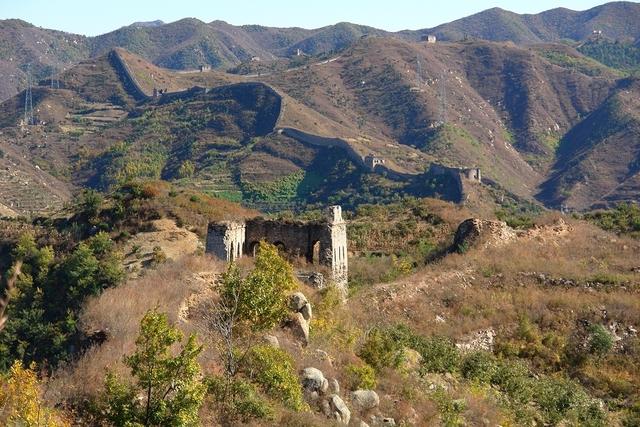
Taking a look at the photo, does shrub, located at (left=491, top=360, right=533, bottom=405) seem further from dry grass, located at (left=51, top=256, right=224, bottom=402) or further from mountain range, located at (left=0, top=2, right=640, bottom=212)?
mountain range, located at (left=0, top=2, right=640, bottom=212)

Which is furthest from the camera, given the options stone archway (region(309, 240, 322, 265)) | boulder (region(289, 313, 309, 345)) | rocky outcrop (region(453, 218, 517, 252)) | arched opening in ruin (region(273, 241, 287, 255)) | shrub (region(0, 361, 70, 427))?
rocky outcrop (region(453, 218, 517, 252))

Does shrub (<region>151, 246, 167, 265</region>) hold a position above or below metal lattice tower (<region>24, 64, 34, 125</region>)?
above

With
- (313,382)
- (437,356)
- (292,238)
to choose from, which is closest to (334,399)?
(313,382)

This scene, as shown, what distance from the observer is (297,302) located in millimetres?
14508

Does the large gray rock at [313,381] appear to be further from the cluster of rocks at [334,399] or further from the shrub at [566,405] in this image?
the shrub at [566,405]

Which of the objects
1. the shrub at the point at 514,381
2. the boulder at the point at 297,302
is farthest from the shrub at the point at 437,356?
the boulder at the point at 297,302

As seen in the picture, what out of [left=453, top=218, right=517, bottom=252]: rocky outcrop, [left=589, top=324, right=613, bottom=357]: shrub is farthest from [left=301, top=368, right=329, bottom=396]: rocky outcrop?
[left=453, top=218, right=517, bottom=252]: rocky outcrop

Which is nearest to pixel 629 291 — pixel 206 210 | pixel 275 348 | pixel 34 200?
pixel 275 348

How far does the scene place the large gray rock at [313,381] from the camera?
11.7m

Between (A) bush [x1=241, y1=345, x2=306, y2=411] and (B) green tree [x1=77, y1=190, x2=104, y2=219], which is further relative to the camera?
(B) green tree [x1=77, y1=190, x2=104, y2=219]

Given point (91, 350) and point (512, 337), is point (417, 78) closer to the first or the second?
point (512, 337)

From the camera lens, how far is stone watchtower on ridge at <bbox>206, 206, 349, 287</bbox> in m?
21.4

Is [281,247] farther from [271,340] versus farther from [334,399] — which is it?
[334,399]

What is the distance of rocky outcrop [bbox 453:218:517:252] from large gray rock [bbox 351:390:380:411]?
13.4 m
